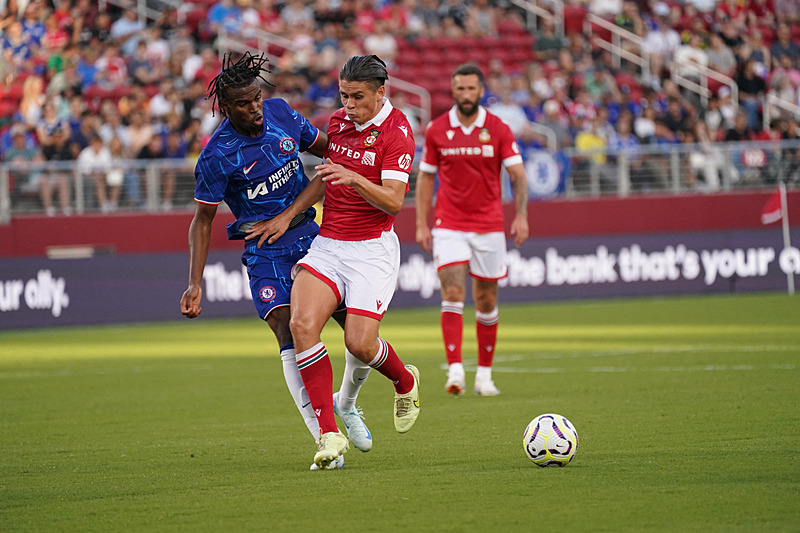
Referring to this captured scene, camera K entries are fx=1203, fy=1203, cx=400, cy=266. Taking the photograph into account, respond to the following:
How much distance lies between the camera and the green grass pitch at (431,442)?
5.13 meters

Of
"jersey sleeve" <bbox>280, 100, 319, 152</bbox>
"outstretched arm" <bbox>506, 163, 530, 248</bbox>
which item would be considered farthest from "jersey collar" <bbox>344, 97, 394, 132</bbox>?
"outstretched arm" <bbox>506, 163, 530, 248</bbox>

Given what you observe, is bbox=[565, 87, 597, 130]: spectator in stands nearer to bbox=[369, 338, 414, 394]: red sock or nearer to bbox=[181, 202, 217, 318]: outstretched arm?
bbox=[369, 338, 414, 394]: red sock

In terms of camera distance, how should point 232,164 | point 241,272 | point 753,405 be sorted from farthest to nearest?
point 241,272
point 753,405
point 232,164

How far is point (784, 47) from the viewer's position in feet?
87.2

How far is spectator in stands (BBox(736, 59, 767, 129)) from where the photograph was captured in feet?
79.4

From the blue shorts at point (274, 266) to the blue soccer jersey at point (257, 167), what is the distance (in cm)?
16

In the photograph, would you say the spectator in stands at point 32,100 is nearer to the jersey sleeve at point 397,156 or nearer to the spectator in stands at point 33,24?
the spectator in stands at point 33,24

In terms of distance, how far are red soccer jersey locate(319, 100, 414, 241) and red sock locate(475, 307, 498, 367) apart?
9.97 feet

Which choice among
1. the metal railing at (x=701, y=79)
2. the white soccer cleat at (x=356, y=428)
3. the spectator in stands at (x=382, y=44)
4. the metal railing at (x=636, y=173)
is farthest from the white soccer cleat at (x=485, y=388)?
the metal railing at (x=701, y=79)

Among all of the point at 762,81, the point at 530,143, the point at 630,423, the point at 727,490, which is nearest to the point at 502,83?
the point at 530,143

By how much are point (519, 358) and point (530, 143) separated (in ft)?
30.5

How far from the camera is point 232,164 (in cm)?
671

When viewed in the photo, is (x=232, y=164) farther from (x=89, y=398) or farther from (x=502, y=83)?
(x=502, y=83)

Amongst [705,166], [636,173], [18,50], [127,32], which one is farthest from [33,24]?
[705,166]
